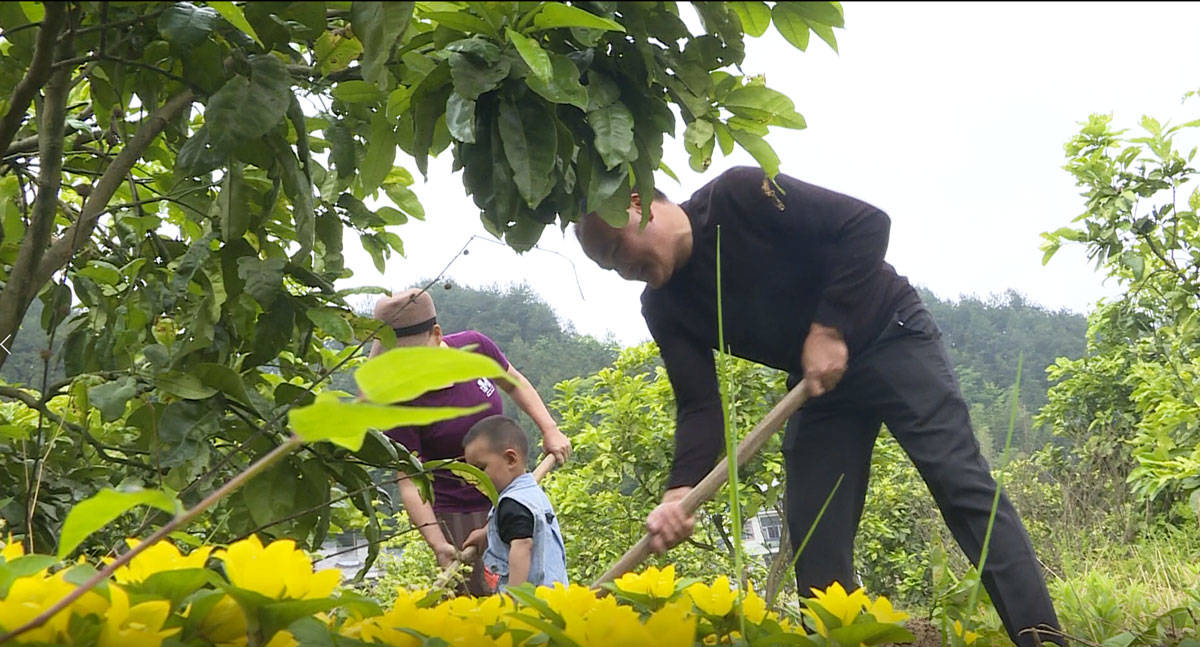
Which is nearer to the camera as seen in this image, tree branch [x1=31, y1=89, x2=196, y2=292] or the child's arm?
tree branch [x1=31, y1=89, x2=196, y2=292]

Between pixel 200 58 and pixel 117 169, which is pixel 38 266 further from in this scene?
pixel 200 58

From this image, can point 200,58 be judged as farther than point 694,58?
Yes

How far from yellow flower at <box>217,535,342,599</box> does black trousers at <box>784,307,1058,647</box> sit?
1.70 meters

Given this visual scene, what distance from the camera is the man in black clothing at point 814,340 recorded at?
2.25 m

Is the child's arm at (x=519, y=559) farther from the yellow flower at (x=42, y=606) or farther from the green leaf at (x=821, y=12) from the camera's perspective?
the yellow flower at (x=42, y=606)

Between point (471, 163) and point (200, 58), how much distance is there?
0.42 metres

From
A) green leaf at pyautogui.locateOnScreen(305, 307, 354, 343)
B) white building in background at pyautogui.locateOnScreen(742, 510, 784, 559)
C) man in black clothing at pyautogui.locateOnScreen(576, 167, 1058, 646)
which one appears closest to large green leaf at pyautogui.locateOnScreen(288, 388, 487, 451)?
green leaf at pyautogui.locateOnScreen(305, 307, 354, 343)

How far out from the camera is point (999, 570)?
2.08m

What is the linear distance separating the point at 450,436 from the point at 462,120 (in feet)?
8.54

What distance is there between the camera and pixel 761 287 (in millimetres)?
2471

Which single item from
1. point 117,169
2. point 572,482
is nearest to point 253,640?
point 117,169

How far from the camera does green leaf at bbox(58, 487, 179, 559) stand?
0.45 meters

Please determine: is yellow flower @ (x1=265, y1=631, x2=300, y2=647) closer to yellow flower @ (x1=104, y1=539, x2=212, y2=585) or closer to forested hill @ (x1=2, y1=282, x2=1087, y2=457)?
yellow flower @ (x1=104, y1=539, x2=212, y2=585)

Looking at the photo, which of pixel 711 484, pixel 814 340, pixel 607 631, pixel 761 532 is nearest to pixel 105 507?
pixel 607 631
